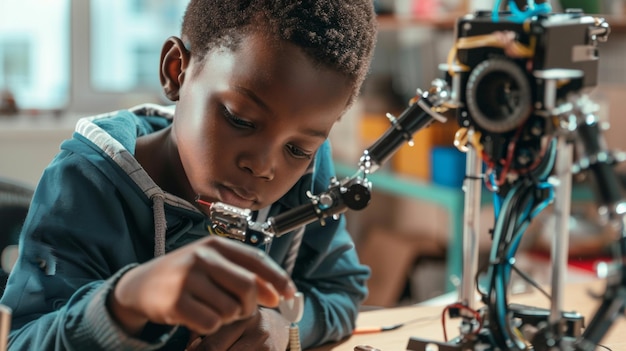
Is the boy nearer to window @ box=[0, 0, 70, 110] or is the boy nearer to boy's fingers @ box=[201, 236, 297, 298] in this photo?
boy's fingers @ box=[201, 236, 297, 298]

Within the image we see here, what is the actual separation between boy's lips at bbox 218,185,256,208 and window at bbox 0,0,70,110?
9.02ft

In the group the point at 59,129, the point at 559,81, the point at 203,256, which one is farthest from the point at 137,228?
the point at 59,129

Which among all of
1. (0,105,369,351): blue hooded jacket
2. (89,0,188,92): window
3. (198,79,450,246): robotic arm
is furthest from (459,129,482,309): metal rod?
(89,0,188,92): window

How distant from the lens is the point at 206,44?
93cm

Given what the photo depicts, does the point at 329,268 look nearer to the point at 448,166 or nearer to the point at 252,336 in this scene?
the point at 252,336

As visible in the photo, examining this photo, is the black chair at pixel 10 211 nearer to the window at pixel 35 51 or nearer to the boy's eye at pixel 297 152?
the boy's eye at pixel 297 152

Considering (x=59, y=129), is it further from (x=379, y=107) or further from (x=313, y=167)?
(x=313, y=167)

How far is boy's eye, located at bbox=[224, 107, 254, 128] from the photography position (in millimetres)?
844

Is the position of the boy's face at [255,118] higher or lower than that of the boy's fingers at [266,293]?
higher

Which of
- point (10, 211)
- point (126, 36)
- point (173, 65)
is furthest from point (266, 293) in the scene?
point (126, 36)

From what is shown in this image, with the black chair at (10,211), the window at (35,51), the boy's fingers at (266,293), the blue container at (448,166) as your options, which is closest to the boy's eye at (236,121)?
the boy's fingers at (266,293)

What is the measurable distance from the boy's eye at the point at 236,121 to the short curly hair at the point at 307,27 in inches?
2.8

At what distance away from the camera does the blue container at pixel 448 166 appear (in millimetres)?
2703

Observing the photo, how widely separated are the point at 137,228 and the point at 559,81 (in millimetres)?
458
